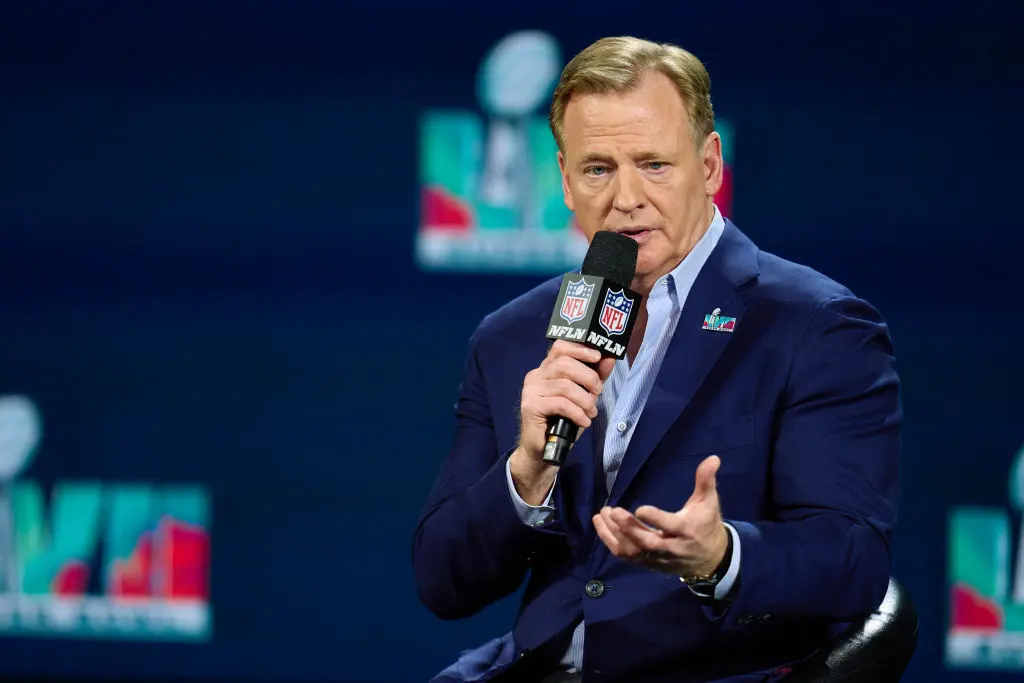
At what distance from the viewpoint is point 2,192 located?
3914mm

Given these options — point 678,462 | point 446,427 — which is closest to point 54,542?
point 446,427

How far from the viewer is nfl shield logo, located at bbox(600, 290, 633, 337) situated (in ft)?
5.38

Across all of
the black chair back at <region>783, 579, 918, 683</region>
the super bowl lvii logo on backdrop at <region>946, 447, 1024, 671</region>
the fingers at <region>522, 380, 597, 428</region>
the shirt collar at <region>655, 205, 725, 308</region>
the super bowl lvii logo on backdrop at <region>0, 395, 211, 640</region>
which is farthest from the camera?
the super bowl lvii logo on backdrop at <region>0, 395, 211, 640</region>

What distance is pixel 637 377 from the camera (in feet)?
6.43

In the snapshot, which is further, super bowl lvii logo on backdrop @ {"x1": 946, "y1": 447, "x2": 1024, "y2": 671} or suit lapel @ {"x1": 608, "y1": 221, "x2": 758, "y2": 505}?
super bowl lvii logo on backdrop @ {"x1": 946, "y1": 447, "x2": 1024, "y2": 671}

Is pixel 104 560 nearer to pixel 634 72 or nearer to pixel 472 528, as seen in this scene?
pixel 472 528

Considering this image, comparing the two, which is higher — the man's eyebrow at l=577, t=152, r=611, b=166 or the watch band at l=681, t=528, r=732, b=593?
the man's eyebrow at l=577, t=152, r=611, b=166

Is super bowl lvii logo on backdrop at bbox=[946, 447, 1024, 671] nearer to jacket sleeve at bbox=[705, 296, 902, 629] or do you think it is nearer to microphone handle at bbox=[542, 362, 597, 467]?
jacket sleeve at bbox=[705, 296, 902, 629]

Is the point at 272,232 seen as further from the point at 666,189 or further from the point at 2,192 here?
the point at 666,189

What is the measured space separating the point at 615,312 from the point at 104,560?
2682mm

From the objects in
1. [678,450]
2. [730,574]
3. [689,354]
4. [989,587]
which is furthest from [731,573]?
[989,587]

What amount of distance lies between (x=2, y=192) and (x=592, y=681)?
2.81 metres

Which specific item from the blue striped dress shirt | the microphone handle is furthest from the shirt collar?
the microphone handle

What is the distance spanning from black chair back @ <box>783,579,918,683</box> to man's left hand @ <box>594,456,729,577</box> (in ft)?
0.99
